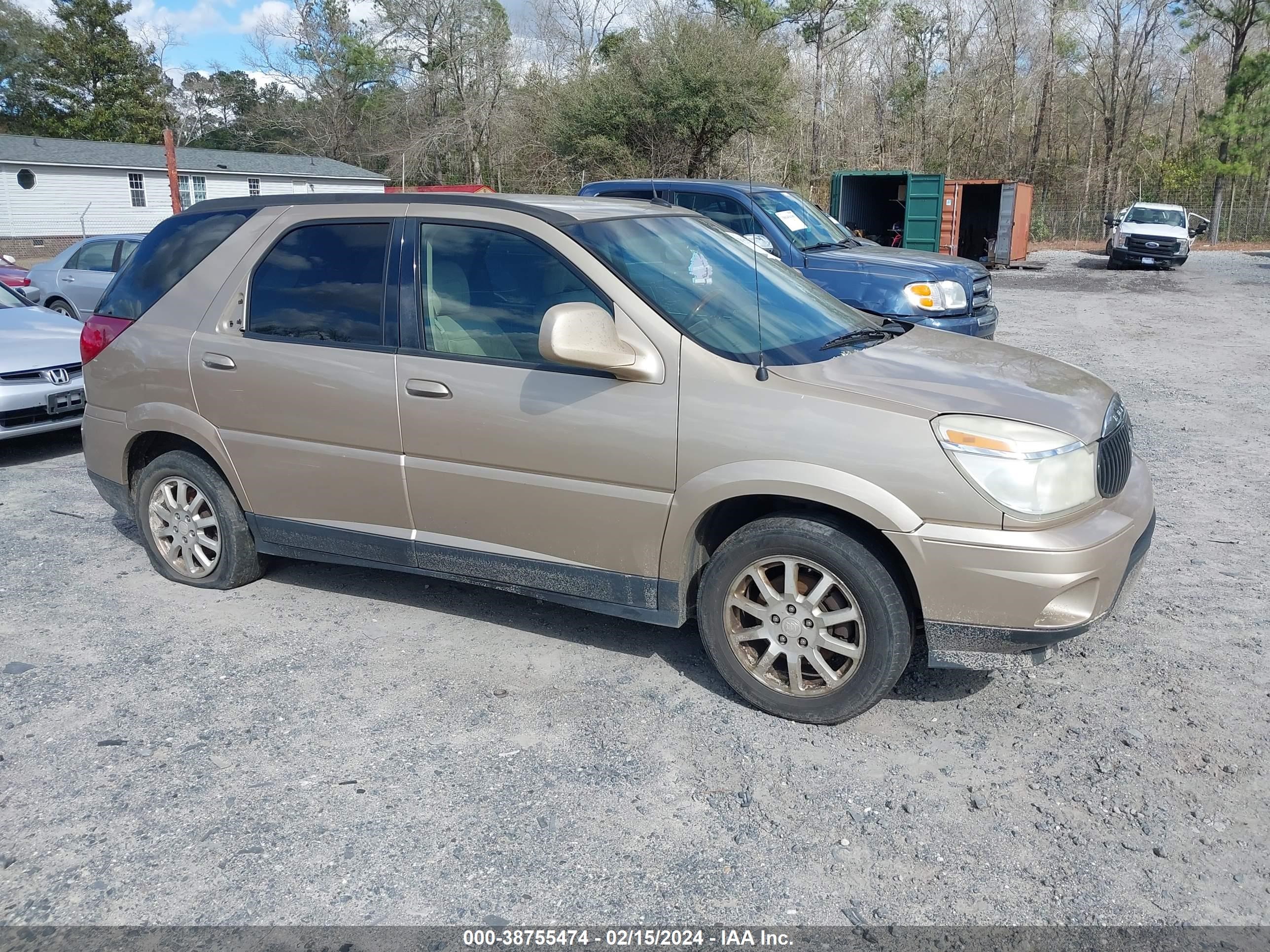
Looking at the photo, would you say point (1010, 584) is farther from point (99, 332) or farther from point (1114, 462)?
point (99, 332)

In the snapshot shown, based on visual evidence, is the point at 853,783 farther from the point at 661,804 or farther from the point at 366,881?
the point at 366,881

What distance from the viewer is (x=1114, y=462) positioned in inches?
151

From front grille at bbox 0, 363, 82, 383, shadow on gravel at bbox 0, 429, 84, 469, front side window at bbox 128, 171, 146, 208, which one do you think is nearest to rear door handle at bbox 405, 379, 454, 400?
front grille at bbox 0, 363, 82, 383

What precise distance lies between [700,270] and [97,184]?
45363 mm

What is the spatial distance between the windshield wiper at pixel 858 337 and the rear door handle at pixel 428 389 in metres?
1.58

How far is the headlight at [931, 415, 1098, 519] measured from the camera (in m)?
3.40

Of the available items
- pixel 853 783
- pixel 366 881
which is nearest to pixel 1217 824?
pixel 853 783

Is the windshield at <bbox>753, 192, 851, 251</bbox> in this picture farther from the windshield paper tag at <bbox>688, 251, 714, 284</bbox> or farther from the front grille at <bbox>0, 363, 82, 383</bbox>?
the front grille at <bbox>0, 363, 82, 383</bbox>

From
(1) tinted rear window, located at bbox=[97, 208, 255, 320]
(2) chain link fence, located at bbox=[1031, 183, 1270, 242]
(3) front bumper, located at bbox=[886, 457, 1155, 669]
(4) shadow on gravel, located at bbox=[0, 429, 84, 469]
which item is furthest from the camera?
(2) chain link fence, located at bbox=[1031, 183, 1270, 242]

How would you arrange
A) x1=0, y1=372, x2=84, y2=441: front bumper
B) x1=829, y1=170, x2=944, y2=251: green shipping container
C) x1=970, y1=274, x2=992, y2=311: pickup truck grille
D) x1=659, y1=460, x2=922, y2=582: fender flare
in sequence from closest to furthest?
x1=659, y1=460, x2=922, y2=582: fender flare
x1=0, y1=372, x2=84, y2=441: front bumper
x1=970, y1=274, x2=992, y2=311: pickup truck grille
x1=829, y1=170, x2=944, y2=251: green shipping container

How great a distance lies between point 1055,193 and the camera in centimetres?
4722

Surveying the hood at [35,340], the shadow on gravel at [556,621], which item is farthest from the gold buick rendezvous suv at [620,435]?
the hood at [35,340]

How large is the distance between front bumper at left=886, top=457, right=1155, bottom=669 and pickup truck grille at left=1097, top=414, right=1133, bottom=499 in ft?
0.44

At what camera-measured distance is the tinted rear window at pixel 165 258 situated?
197 inches
